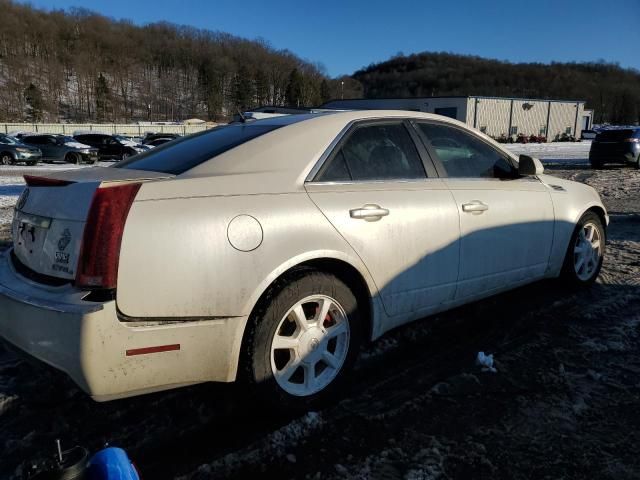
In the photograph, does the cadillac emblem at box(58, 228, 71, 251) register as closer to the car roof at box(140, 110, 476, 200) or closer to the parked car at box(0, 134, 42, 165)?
the car roof at box(140, 110, 476, 200)

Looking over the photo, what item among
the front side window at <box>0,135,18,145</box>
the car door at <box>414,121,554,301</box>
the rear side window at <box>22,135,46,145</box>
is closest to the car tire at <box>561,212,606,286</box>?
the car door at <box>414,121,554,301</box>

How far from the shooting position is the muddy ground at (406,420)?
2.40 meters

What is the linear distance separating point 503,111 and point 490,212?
68.8 metres

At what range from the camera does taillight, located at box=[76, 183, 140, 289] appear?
2223 millimetres

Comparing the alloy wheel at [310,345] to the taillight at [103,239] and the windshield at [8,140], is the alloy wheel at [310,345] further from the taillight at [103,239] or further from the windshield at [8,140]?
the windshield at [8,140]

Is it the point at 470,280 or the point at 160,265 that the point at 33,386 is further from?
the point at 470,280

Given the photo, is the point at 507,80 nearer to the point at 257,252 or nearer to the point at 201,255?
the point at 257,252

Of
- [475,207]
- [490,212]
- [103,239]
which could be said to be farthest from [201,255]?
[490,212]

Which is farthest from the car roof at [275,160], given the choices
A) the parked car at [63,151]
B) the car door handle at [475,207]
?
the parked car at [63,151]

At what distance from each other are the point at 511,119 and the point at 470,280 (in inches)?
2774

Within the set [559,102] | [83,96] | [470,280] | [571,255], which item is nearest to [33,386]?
[470,280]

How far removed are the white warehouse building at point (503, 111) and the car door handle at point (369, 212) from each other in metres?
56.4

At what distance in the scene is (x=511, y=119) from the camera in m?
68.2

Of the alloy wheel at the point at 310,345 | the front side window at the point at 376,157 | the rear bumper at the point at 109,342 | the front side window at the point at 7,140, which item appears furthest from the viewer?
the front side window at the point at 7,140
